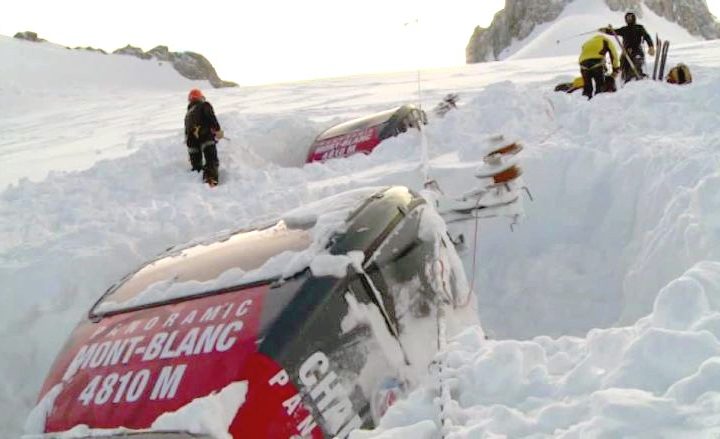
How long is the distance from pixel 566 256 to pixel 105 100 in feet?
104

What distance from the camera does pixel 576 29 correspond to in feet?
173

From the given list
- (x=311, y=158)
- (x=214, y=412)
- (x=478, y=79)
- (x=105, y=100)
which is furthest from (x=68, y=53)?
(x=214, y=412)

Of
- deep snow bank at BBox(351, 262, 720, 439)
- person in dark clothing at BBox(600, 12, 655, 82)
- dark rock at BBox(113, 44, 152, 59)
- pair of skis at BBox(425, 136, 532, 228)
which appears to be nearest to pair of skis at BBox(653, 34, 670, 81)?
person in dark clothing at BBox(600, 12, 655, 82)

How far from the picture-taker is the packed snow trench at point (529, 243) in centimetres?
243

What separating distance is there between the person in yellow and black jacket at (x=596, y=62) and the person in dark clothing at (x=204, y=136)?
5.67 meters

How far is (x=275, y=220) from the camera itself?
14.4 feet

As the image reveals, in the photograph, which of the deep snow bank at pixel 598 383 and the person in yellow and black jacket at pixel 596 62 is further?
the person in yellow and black jacket at pixel 596 62

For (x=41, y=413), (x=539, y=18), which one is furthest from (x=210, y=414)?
(x=539, y=18)

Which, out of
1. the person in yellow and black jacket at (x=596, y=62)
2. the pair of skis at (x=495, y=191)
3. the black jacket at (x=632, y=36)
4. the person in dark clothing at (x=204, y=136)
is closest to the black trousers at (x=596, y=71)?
the person in yellow and black jacket at (x=596, y=62)

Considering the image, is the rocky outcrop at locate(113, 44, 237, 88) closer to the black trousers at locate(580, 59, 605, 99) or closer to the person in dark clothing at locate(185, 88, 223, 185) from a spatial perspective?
the person in dark clothing at locate(185, 88, 223, 185)

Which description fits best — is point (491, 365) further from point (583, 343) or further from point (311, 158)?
point (311, 158)

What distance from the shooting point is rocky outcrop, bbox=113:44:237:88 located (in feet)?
167

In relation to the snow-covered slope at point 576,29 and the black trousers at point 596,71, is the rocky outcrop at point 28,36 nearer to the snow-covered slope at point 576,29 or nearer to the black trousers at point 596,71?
the snow-covered slope at point 576,29

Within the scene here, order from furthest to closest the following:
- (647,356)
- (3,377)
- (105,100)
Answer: (105,100) < (3,377) < (647,356)
